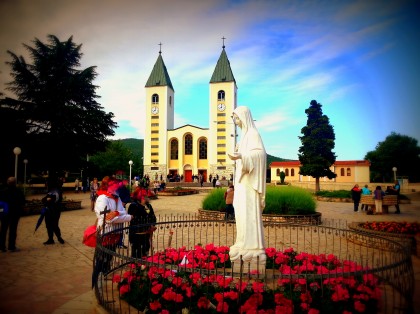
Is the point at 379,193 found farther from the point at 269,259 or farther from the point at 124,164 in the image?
the point at 124,164

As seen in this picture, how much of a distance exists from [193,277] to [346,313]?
1818 mm

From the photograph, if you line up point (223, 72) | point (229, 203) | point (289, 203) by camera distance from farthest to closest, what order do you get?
point (223, 72) → point (289, 203) → point (229, 203)

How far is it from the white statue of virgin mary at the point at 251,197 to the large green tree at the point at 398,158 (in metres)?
62.0

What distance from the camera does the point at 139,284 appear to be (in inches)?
170

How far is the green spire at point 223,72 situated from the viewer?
5975 centimetres

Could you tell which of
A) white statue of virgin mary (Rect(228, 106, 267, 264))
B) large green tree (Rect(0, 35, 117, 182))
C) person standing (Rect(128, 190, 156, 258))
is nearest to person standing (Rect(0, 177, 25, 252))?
person standing (Rect(128, 190, 156, 258))

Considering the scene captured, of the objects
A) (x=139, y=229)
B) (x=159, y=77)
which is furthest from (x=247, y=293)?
(x=159, y=77)

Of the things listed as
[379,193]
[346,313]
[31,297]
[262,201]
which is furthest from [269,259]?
[379,193]

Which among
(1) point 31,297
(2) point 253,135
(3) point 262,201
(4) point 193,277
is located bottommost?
(1) point 31,297

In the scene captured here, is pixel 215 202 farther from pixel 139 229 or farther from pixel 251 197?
pixel 251 197

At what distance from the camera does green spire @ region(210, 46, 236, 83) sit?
59.8m

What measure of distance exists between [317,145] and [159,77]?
133ft

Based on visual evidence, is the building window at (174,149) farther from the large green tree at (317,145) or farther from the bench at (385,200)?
the bench at (385,200)

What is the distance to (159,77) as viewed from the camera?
2482 inches
